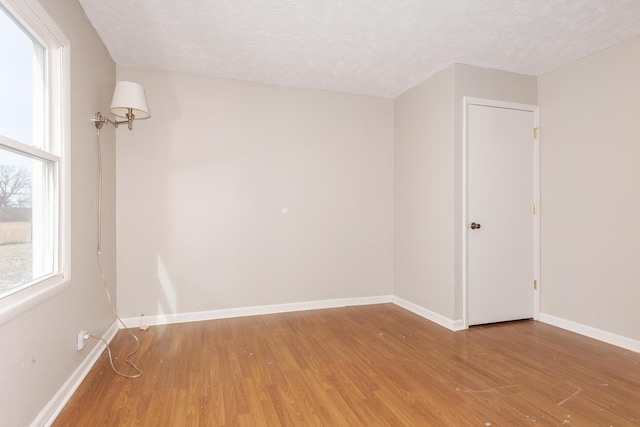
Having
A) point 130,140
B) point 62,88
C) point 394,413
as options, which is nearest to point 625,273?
point 394,413

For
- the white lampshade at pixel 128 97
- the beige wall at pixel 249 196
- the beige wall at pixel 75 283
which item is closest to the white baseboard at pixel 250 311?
the beige wall at pixel 249 196

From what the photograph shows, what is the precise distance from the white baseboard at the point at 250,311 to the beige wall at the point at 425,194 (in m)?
0.47

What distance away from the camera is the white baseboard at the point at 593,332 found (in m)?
2.64

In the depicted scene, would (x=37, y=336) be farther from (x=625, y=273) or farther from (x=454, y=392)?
(x=625, y=273)

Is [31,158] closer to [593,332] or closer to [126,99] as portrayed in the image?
[126,99]

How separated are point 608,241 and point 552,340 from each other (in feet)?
3.16

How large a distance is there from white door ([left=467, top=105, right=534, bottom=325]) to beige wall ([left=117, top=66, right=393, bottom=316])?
1.10 metres

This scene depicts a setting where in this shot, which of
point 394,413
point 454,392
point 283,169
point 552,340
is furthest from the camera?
point 283,169

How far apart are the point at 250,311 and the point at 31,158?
93.1 inches

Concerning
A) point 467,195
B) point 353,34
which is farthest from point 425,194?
point 353,34

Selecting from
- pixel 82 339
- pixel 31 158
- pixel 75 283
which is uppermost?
pixel 31 158

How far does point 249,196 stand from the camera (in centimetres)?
355

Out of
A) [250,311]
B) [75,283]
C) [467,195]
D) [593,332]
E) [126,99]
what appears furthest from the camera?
[250,311]

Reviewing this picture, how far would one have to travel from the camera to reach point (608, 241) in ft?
9.24
